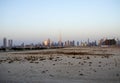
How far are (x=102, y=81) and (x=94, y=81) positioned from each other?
0.60 metres

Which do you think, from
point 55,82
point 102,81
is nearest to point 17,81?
point 55,82

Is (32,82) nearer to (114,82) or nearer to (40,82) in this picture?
(40,82)

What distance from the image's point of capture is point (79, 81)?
578 inches

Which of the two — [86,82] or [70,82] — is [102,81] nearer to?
[86,82]

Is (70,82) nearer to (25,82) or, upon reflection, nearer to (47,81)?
(47,81)

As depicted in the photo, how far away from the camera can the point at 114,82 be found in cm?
1424

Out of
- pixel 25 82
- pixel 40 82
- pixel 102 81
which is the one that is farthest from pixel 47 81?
pixel 102 81

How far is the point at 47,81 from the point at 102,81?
4.09 meters

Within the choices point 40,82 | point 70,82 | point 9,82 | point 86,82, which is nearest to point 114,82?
point 86,82

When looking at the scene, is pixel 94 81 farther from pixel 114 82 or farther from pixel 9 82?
pixel 9 82

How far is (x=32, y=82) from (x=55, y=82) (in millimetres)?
1651

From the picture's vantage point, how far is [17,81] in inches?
576

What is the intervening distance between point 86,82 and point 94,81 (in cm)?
76

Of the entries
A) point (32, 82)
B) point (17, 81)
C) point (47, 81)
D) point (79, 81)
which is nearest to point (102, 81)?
point (79, 81)
